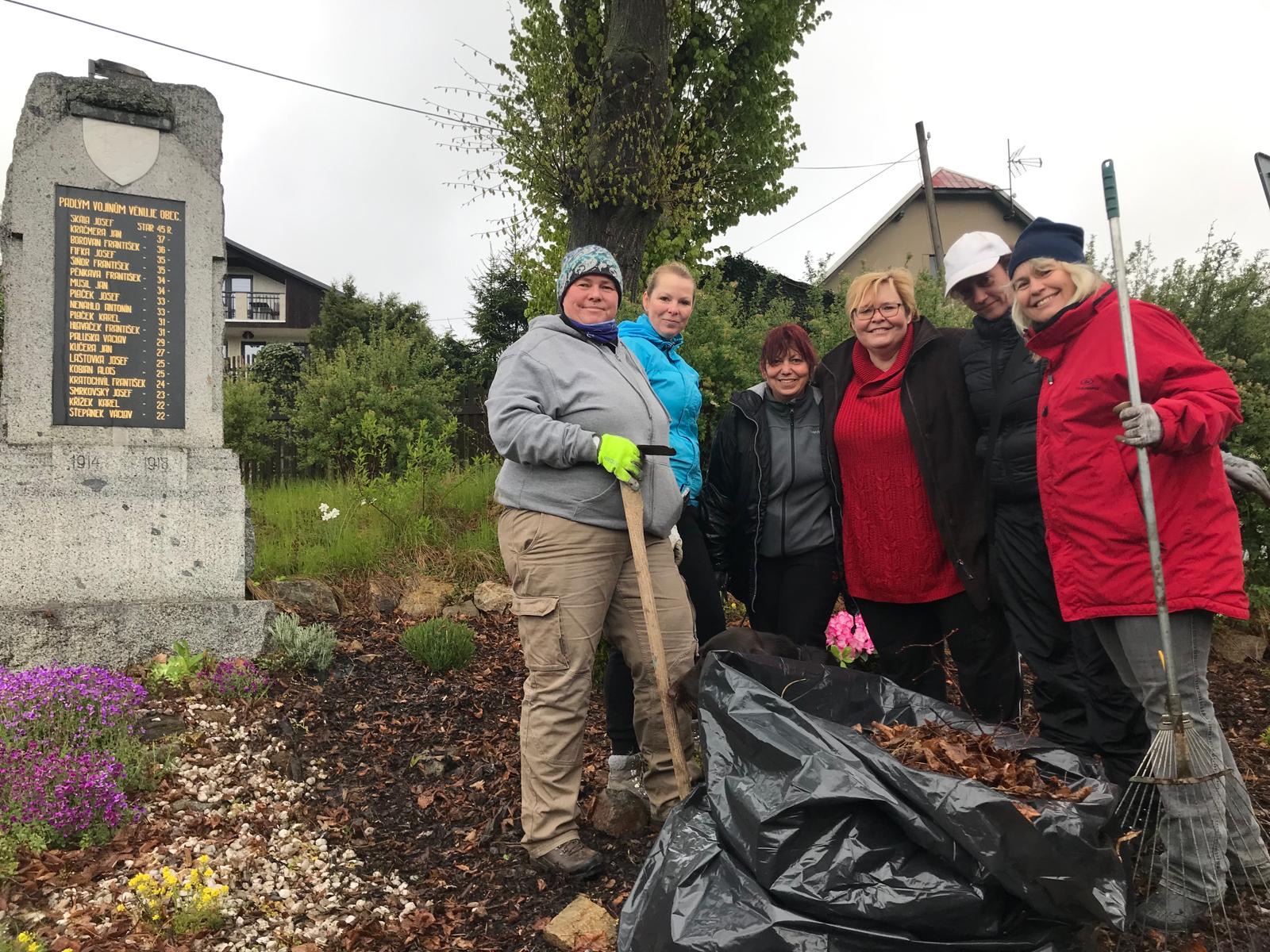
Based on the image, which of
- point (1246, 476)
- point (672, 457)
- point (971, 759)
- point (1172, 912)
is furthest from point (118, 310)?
point (1172, 912)

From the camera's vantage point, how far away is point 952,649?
296 cm

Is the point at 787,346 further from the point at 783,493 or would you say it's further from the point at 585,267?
the point at 585,267

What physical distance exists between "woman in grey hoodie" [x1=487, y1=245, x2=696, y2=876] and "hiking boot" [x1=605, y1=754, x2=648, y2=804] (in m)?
0.23

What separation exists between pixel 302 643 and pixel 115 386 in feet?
5.48

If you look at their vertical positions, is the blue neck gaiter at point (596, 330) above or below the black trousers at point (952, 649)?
above

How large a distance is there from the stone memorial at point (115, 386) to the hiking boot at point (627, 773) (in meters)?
2.37

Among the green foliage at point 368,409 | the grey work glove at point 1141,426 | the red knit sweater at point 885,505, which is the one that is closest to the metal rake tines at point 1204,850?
the grey work glove at point 1141,426

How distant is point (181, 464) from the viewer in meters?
4.70

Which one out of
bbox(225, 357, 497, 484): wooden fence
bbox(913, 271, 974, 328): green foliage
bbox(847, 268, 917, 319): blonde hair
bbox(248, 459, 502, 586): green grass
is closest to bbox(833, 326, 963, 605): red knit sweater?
bbox(847, 268, 917, 319): blonde hair

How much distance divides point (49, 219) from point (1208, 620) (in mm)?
5202

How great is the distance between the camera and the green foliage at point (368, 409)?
28.6 feet

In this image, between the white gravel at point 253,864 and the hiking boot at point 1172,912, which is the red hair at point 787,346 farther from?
the white gravel at point 253,864

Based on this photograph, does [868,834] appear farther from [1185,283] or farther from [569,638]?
[1185,283]

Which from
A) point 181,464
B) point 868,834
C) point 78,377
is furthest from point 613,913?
point 78,377
